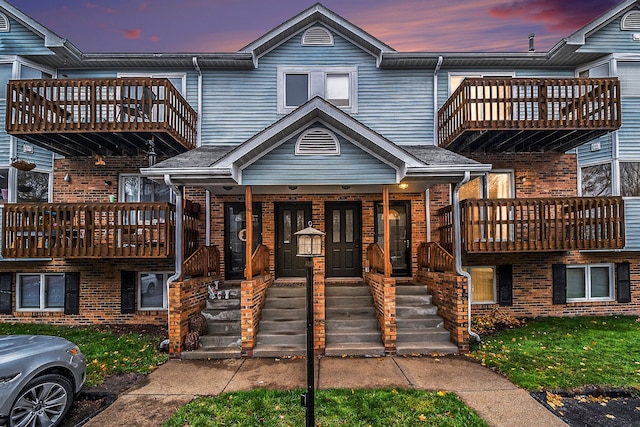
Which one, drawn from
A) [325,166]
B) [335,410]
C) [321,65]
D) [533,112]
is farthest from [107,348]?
[533,112]

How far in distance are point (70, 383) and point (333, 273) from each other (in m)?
6.48

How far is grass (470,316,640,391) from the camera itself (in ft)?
17.0

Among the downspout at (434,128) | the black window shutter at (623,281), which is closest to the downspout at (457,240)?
the downspout at (434,128)

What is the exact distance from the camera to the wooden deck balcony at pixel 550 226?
25.2ft

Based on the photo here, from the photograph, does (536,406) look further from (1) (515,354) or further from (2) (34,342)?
(2) (34,342)

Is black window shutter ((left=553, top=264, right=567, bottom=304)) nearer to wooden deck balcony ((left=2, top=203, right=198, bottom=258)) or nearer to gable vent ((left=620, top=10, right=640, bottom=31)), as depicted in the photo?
gable vent ((left=620, top=10, right=640, bottom=31))

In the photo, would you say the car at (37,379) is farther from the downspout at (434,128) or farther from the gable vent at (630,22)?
the gable vent at (630,22)

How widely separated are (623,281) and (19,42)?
1859cm

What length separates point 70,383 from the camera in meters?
4.35

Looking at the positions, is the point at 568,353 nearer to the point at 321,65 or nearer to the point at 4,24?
the point at 321,65

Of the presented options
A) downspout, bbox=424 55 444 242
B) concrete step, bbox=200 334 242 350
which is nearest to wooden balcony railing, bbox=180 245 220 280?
concrete step, bbox=200 334 242 350

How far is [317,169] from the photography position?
23.0ft

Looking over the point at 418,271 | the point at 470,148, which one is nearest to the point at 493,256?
the point at 418,271

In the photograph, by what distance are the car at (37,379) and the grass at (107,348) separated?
4.19 ft
